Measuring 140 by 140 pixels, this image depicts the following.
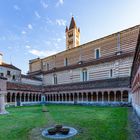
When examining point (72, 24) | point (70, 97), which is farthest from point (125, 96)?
point (72, 24)

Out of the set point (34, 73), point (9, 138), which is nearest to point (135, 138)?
point (9, 138)

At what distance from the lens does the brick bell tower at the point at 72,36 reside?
2318 inches

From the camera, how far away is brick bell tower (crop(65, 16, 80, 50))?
193 feet

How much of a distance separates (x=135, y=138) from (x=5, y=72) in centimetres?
3497

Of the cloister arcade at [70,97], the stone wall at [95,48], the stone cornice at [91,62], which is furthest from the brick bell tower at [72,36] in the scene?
the cloister arcade at [70,97]

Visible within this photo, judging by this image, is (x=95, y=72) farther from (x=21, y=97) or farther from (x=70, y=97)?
(x=21, y=97)

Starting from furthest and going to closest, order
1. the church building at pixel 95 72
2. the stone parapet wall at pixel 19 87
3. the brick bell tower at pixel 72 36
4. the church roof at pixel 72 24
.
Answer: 1. the church roof at pixel 72 24
2. the brick bell tower at pixel 72 36
3. the stone parapet wall at pixel 19 87
4. the church building at pixel 95 72

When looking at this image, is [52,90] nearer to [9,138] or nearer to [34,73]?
[34,73]

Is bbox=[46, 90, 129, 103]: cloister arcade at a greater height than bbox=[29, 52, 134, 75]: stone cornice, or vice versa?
bbox=[29, 52, 134, 75]: stone cornice

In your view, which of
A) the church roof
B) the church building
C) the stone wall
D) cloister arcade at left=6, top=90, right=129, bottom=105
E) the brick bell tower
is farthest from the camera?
the church roof

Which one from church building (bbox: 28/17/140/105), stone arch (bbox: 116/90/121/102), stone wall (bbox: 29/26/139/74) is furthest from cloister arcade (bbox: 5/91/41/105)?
stone arch (bbox: 116/90/121/102)

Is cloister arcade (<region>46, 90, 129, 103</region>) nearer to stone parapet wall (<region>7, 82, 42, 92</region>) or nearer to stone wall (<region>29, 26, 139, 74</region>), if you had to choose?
stone parapet wall (<region>7, 82, 42, 92</region>)

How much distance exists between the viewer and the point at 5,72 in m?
38.4

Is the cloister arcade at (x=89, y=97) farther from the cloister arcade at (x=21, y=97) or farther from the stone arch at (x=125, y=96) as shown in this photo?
the cloister arcade at (x=21, y=97)
